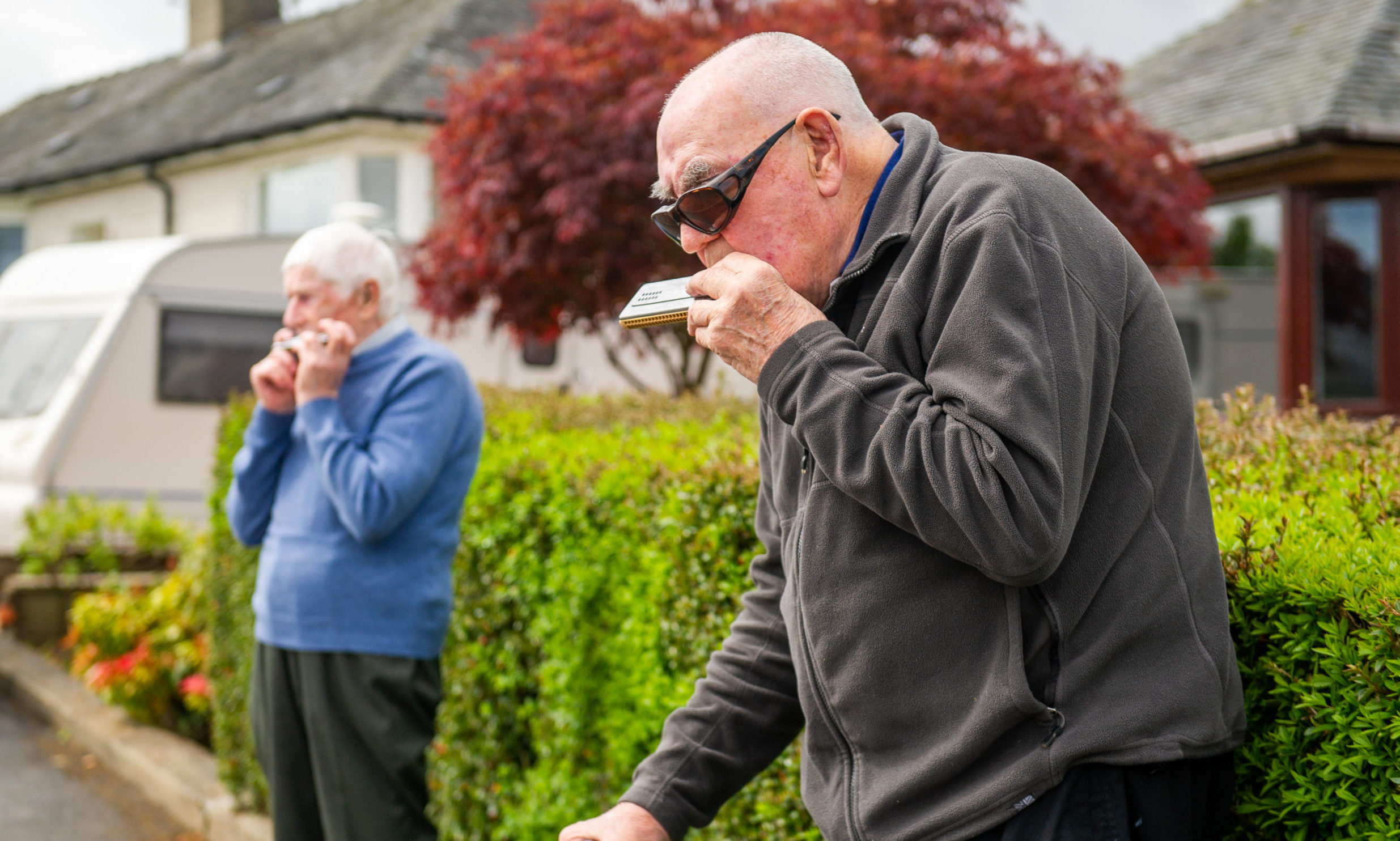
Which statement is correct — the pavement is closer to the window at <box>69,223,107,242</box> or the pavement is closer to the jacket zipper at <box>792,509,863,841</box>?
the jacket zipper at <box>792,509,863,841</box>

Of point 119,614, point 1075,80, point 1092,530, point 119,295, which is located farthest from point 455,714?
point 119,295

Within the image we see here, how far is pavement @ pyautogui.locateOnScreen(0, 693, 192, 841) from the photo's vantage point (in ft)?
18.2

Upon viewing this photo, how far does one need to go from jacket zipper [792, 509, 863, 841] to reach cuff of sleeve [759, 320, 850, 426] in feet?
0.50

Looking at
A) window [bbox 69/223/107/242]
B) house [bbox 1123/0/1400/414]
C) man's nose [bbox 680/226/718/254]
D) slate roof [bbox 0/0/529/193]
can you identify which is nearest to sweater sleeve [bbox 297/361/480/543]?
man's nose [bbox 680/226/718/254]

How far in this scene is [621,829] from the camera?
6.41 ft

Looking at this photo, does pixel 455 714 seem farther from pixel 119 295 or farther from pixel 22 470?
pixel 119 295

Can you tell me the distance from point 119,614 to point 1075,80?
669 cm

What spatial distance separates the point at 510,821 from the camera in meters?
3.63

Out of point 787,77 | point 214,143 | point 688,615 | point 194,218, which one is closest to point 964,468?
point 787,77

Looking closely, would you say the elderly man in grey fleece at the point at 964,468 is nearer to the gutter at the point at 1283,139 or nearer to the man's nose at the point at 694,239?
the man's nose at the point at 694,239

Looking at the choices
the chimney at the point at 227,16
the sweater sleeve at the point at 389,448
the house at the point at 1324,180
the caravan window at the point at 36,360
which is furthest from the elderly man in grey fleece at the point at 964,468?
the chimney at the point at 227,16

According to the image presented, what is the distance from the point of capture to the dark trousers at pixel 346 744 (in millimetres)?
3205

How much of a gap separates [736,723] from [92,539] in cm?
821

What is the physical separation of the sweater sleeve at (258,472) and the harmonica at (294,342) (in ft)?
0.62
